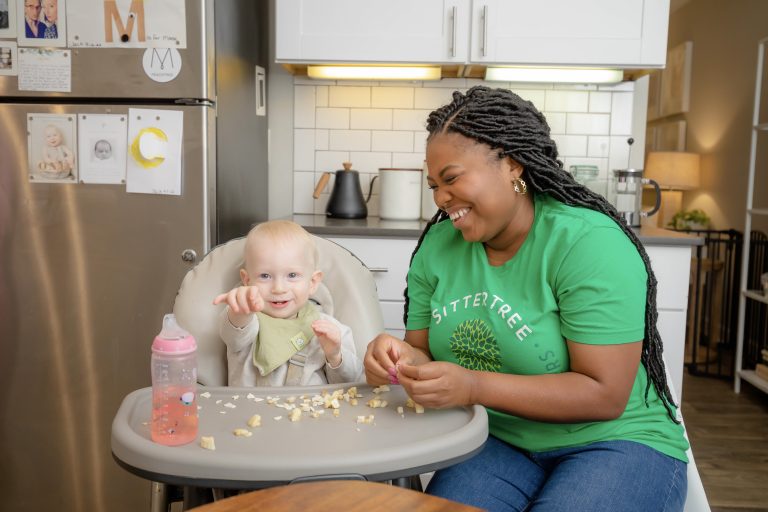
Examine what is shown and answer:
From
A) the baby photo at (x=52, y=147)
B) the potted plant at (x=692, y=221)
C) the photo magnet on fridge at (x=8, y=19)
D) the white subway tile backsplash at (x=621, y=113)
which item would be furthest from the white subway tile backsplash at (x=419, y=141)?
the potted plant at (x=692, y=221)

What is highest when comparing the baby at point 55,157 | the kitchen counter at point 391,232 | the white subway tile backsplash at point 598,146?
the white subway tile backsplash at point 598,146

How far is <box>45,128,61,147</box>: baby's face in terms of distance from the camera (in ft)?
7.35

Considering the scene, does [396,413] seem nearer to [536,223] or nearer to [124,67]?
[536,223]

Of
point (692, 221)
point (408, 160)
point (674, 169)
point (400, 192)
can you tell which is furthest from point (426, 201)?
point (674, 169)

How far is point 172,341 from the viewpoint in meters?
1.14

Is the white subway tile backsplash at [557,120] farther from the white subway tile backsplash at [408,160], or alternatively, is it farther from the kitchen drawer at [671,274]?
the kitchen drawer at [671,274]

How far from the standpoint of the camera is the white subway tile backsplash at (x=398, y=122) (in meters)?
3.07

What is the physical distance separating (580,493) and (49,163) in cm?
186

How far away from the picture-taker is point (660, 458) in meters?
1.33

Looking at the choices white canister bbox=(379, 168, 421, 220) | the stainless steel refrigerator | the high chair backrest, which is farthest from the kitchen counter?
the high chair backrest

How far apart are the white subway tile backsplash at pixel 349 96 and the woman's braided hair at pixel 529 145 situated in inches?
66.4

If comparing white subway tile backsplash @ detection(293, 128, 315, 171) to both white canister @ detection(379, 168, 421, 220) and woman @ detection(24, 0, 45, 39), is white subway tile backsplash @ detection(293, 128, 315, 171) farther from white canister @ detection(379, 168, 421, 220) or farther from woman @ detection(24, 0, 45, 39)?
woman @ detection(24, 0, 45, 39)

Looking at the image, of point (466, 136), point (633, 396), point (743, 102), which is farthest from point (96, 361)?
point (743, 102)

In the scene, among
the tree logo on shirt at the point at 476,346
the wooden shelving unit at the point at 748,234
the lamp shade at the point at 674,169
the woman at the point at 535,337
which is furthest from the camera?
the lamp shade at the point at 674,169
